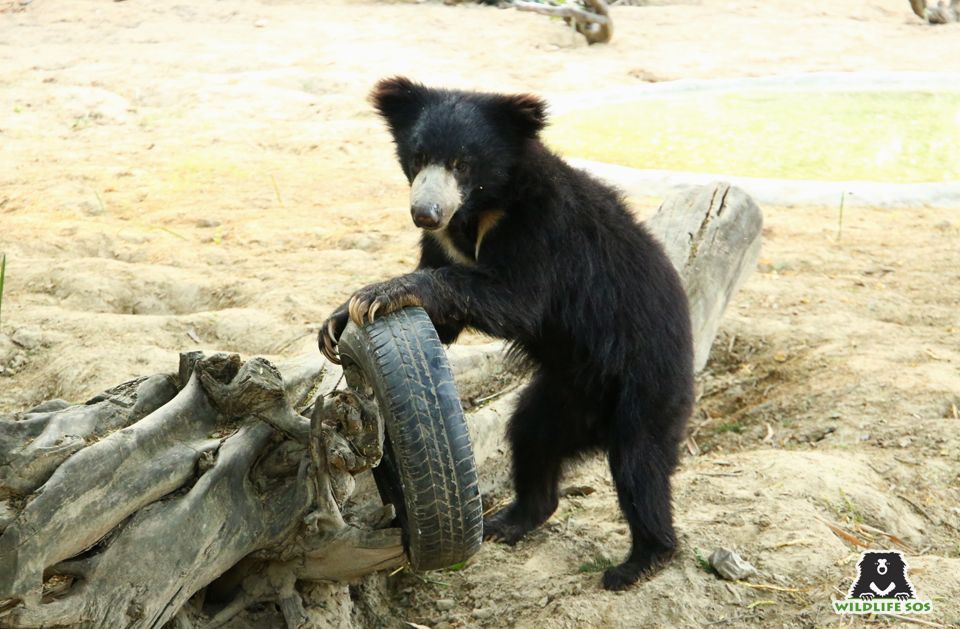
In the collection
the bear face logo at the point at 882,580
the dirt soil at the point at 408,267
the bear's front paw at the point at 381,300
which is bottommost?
the dirt soil at the point at 408,267

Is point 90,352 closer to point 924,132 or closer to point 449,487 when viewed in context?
point 449,487

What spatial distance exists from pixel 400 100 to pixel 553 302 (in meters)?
1.03

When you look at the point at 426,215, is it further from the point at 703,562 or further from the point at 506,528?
the point at 703,562

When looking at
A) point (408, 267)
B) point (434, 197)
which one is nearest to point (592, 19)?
point (408, 267)

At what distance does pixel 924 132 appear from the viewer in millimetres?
9406

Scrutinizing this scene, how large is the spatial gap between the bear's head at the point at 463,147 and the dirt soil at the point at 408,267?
110 cm

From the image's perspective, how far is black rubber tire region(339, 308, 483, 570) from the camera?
7.86ft

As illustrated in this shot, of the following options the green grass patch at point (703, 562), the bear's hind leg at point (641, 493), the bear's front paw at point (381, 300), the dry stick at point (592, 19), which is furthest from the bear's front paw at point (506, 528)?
the dry stick at point (592, 19)

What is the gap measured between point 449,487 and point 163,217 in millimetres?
4705

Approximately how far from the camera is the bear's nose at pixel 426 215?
327 centimetres

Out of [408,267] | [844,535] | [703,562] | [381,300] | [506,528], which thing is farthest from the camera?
[408,267]

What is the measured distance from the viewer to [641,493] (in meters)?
3.22

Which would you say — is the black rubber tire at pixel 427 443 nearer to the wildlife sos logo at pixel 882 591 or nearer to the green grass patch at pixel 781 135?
the wildlife sos logo at pixel 882 591

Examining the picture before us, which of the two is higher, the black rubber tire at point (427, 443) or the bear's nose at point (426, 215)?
the bear's nose at point (426, 215)
